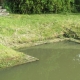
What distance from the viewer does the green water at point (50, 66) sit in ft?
42.8

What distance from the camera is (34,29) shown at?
18.5m

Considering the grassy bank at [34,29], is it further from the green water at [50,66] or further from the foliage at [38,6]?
the foliage at [38,6]

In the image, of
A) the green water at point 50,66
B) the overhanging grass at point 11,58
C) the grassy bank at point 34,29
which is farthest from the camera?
the grassy bank at point 34,29

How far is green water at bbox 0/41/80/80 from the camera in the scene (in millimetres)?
13031

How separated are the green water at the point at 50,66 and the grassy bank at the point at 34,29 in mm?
947

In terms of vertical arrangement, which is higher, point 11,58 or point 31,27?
point 31,27

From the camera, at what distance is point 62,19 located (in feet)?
66.3

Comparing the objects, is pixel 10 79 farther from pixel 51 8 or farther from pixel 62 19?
pixel 51 8

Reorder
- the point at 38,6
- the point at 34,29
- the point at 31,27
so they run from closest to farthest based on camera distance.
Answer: the point at 34,29 → the point at 31,27 → the point at 38,6

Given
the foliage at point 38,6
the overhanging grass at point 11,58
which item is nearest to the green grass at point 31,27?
the foliage at point 38,6

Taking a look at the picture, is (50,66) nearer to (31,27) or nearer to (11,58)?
(11,58)

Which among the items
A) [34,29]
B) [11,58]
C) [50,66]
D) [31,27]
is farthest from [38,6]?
[50,66]

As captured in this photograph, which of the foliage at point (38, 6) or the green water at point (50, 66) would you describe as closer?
the green water at point (50, 66)

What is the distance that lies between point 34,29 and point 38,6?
3.91 metres
